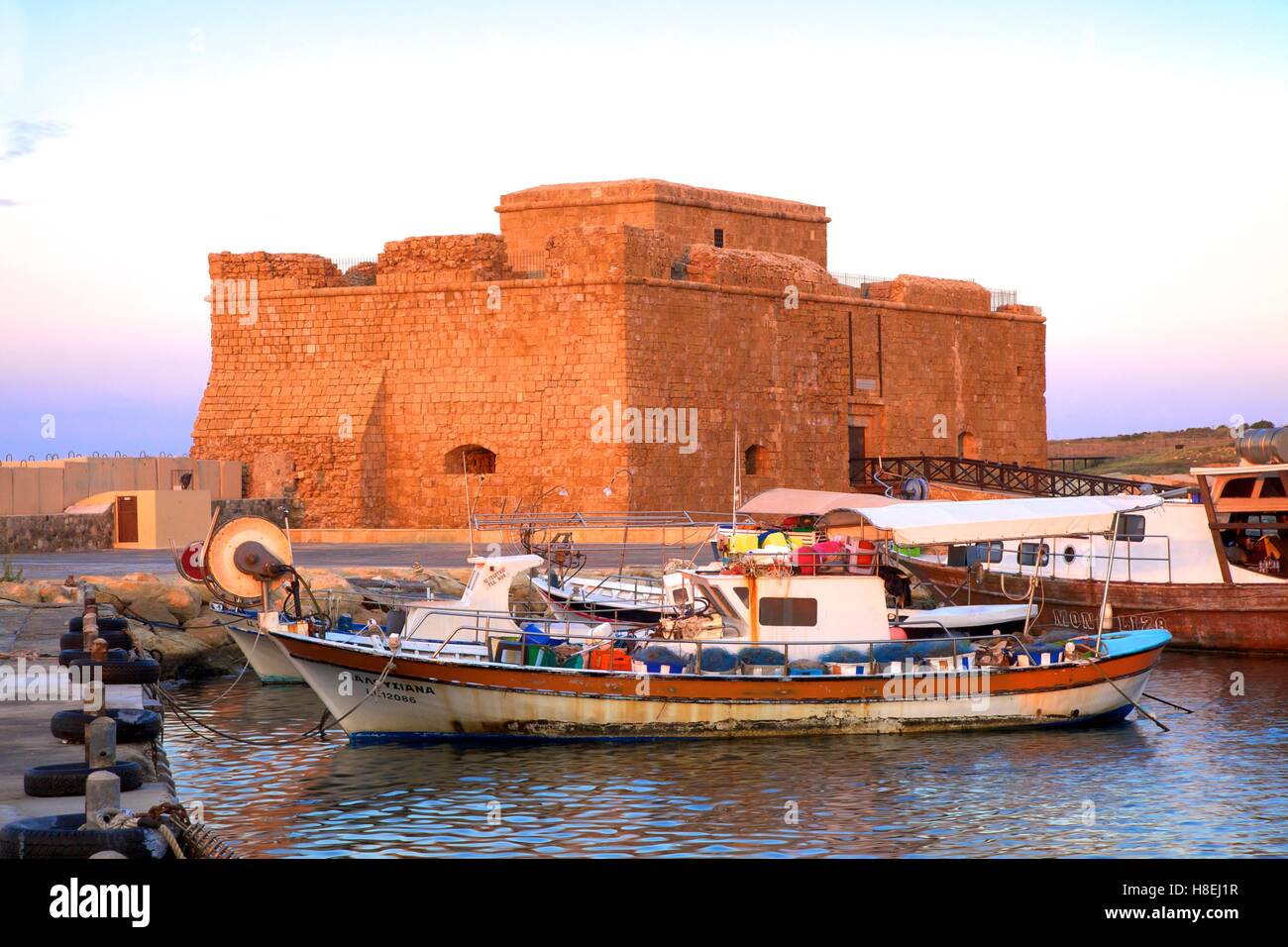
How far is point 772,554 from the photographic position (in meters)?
14.4

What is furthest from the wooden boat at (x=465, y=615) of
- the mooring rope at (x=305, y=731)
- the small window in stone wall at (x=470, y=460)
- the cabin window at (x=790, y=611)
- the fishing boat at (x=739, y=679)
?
the small window in stone wall at (x=470, y=460)

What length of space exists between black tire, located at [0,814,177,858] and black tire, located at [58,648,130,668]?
607 centimetres

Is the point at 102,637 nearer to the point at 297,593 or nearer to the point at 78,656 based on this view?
the point at 78,656

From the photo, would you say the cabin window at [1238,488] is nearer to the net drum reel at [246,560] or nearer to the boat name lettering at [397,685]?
the boat name lettering at [397,685]

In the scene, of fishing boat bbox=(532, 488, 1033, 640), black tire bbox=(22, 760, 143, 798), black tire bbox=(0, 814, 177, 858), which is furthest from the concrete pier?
fishing boat bbox=(532, 488, 1033, 640)

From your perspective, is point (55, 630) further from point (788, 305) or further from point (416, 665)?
point (788, 305)

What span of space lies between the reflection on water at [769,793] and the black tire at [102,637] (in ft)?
3.15

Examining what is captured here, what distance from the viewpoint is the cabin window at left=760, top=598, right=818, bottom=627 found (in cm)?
1439

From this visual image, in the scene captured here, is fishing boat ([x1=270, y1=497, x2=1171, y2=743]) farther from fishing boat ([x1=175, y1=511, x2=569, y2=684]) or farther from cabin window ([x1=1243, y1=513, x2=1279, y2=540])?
cabin window ([x1=1243, y1=513, x2=1279, y2=540])

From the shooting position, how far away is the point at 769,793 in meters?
11.8

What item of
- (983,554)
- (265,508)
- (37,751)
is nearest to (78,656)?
(37,751)

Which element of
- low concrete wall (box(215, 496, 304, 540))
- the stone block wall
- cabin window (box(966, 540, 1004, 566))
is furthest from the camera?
the stone block wall

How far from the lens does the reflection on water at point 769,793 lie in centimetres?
1023

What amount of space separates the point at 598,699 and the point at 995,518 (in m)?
4.34
